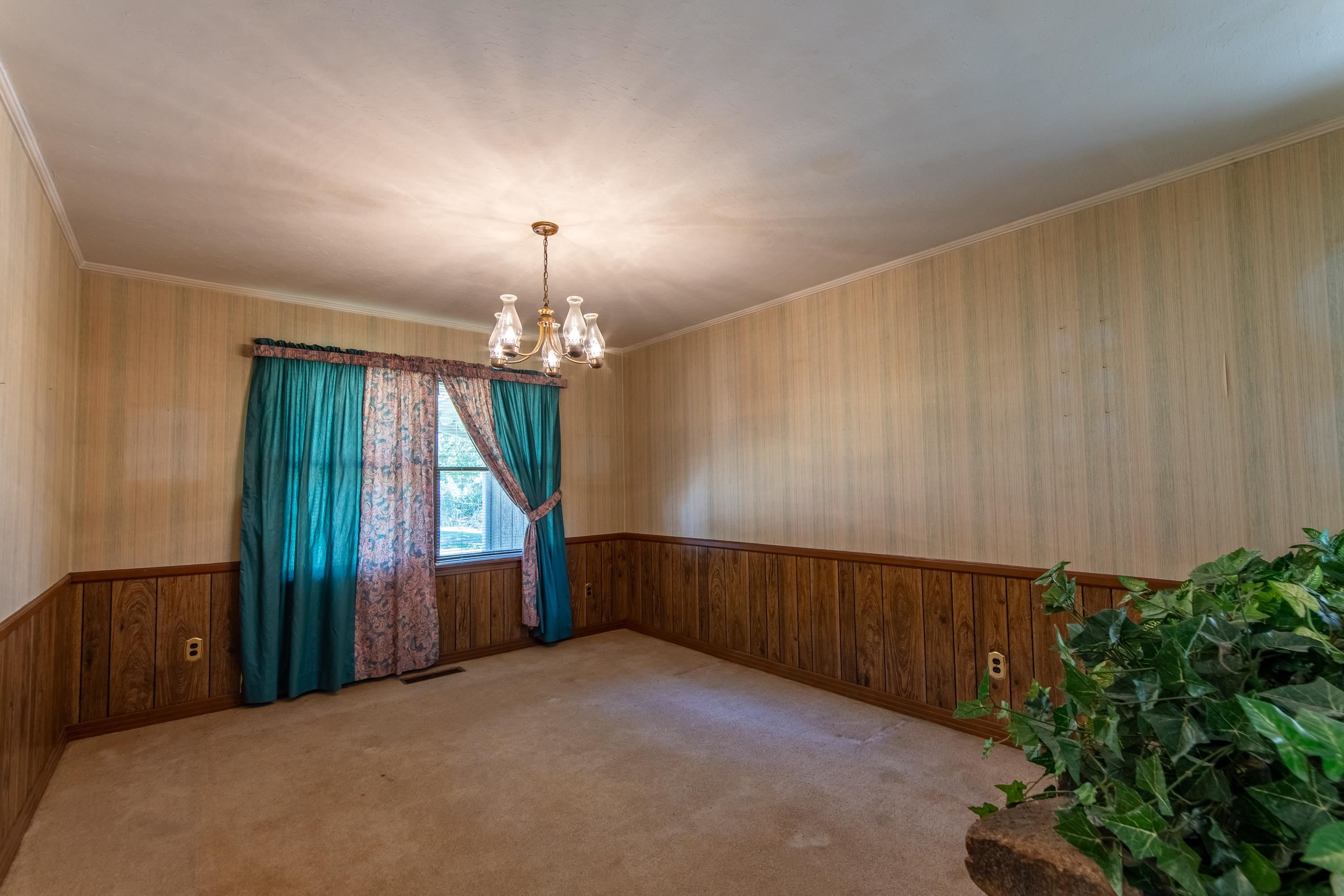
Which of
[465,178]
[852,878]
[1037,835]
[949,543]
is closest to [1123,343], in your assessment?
[949,543]

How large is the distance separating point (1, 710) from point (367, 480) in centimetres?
221

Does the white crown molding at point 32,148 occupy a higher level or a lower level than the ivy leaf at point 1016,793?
higher

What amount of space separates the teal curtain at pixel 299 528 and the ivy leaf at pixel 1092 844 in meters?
4.17

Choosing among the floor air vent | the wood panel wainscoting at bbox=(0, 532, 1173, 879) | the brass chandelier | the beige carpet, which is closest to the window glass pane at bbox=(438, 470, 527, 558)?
the wood panel wainscoting at bbox=(0, 532, 1173, 879)

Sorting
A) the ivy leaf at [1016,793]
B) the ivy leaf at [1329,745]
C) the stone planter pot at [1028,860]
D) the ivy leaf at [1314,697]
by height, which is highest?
the ivy leaf at [1314,697]

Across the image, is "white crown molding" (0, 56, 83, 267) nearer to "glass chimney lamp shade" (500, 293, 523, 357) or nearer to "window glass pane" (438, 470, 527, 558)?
"glass chimney lamp shade" (500, 293, 523, 357)

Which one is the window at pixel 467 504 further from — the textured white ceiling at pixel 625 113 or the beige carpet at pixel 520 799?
the textured white ceiling at pixel 625 113

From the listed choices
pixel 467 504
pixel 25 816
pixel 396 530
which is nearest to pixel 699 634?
pixel 467 504

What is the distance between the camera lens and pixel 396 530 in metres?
4.28

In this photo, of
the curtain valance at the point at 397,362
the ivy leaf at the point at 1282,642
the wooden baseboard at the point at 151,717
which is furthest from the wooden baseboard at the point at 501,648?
the ivy leaf at the point at 1282,642

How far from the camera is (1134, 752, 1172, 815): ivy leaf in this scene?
1.90 feet

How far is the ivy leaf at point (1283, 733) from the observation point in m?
0.49

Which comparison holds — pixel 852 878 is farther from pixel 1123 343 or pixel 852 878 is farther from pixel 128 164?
pixel 128 164

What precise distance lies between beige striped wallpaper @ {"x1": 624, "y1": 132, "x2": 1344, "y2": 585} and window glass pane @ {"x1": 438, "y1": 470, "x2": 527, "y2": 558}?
76.5 inches
